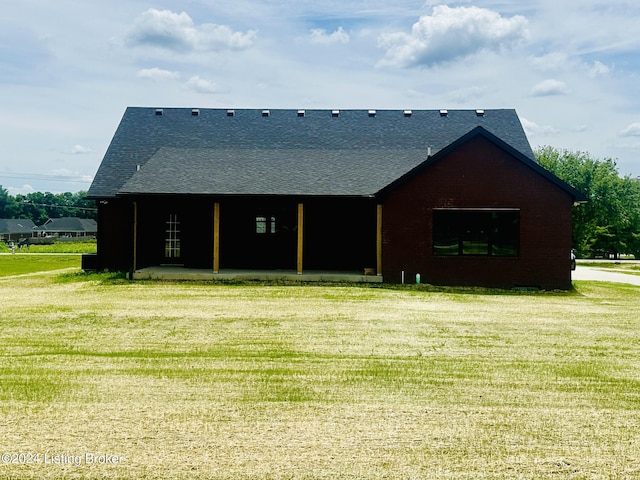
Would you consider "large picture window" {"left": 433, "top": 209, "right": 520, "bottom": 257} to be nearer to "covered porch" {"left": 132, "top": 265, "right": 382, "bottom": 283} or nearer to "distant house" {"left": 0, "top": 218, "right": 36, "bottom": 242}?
"covered porch" {"left": 132, "top": 265, "right": 382, "bottom": 283}

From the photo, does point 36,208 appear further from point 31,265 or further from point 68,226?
point 31,265

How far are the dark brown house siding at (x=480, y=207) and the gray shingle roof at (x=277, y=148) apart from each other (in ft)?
5.86

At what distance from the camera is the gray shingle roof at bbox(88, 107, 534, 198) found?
20.1 metres

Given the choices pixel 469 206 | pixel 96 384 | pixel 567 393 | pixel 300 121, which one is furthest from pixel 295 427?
pixel 300 121

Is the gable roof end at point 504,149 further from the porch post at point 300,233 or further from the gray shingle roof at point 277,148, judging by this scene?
the porch post at point 300,233

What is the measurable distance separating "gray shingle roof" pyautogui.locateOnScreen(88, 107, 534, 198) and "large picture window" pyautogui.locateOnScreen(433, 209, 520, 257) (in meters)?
2.52

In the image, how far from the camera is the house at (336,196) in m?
18.2

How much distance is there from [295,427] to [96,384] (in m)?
2.63

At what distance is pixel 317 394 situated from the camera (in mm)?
6555

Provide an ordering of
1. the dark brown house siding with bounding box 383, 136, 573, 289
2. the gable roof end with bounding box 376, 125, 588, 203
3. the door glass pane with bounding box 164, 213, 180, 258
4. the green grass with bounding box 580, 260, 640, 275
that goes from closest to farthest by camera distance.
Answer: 1. the gable roof end with bounding box 376, 125, 588, 203
2. the dark brown house siding with bounding box 383, 136, 573, 289
3. the door glass pane with bounding box 164, 213, 180, 258
4. the green grass with bounding box 580, 260, 640, 275

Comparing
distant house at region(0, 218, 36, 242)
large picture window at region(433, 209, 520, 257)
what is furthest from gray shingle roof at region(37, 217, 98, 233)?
large picture window at region(433, 209, 520, 257)

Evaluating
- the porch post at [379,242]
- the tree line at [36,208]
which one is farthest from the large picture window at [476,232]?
the tree line at [36,208]

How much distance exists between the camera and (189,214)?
21922 millimetres

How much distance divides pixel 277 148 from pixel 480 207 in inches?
372
